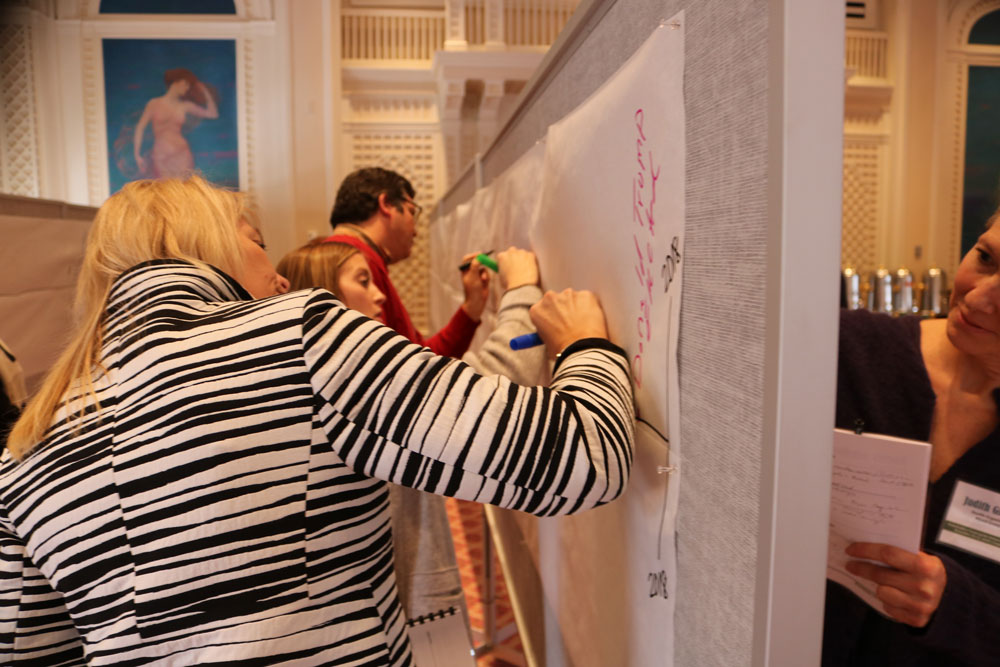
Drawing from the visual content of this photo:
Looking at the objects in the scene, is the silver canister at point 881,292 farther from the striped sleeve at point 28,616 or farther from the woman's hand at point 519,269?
the striped sleeve at point 28,616

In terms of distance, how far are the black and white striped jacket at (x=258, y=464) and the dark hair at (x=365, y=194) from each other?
144 centimetres

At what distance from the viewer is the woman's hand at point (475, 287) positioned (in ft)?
5.58

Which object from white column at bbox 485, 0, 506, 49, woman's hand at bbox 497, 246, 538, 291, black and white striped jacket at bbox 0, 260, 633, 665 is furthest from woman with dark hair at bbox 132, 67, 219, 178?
black and white striped jacket at bbox 0, 260, 633, 665

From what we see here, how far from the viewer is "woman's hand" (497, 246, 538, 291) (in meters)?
1.23

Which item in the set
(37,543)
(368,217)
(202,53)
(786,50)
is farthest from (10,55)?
(786,50)

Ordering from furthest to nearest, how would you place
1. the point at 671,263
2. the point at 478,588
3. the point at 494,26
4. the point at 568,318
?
1. the point at 494,26
2. the point at 478,588
3. the point at 568,318
4. the point at 671,263

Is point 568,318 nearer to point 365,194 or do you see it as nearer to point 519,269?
point 519,269

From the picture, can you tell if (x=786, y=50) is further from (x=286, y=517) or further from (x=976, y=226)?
(x=976, y=226)

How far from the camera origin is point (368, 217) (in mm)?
2129

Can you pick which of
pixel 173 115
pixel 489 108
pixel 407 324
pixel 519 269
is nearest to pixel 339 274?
pixel 407 324

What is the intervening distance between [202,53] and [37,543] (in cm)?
684

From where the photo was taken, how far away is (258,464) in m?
0.66

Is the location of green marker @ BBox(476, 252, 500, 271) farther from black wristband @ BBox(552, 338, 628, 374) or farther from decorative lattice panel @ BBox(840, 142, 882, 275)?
decorative lattice panel @ BBox(840, 142, 882, 275)

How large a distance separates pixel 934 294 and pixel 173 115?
7022 mm
